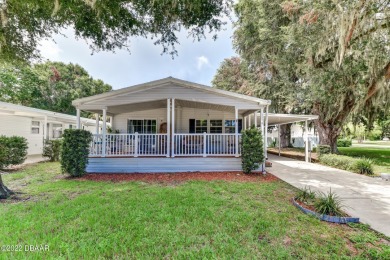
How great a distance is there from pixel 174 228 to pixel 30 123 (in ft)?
49.9

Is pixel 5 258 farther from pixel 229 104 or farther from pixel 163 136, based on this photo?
pixel 229 104

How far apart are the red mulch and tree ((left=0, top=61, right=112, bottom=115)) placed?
17.8 meters

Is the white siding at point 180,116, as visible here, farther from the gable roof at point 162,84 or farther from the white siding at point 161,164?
the white siding at point 161,164

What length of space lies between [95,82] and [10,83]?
9117 mm

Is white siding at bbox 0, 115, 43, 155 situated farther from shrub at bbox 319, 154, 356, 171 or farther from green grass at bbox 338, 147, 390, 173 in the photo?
green grass at bbox 338, 147, 390, 173

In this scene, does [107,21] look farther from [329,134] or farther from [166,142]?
[329,134]

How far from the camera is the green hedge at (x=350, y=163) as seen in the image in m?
8.81

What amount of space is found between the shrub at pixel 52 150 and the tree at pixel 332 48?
13852 millimetres

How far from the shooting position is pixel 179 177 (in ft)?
25.4

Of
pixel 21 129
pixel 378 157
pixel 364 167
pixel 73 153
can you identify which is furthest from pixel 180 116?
pixel 378 157

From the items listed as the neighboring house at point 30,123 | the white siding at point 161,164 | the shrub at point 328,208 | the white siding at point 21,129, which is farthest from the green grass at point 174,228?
the white siding at point 21,129

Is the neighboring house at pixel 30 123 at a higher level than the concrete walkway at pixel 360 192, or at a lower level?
higher

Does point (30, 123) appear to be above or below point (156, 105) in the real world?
below

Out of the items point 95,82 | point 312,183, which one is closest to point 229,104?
point 312,183
